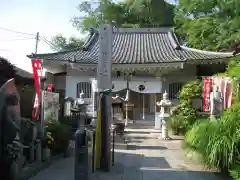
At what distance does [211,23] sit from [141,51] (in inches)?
214

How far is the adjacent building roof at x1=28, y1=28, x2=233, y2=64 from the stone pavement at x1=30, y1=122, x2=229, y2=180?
687cm

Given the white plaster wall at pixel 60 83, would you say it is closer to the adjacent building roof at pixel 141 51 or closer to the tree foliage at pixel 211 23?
the adjacent building roof at pixel 141 51

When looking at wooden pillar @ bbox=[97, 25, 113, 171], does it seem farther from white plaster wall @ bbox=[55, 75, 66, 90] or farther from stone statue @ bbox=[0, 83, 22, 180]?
white plaster wall @ bbox=[55, 75, 66, 90]

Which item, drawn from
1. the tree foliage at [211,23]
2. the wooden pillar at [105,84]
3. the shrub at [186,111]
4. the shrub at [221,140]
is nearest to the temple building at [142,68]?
the tree foliage at [211,23]

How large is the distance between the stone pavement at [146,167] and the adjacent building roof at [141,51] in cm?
687

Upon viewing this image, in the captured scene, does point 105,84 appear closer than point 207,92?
Yes

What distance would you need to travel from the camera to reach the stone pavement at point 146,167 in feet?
27.7

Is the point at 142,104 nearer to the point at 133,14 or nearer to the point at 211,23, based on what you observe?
the point at 211,23

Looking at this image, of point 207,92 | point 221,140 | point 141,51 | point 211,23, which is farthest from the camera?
point 211,23

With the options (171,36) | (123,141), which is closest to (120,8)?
(171,36)

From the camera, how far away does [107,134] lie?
356 inches

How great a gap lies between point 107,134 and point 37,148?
6.98 ft

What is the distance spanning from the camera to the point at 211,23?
2248 cm

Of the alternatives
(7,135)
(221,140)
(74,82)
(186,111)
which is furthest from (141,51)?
(7,135)
